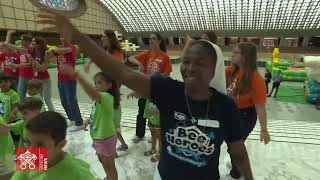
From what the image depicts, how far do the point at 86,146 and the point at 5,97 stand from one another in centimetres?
148

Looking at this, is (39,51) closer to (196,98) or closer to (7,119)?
(7,119)

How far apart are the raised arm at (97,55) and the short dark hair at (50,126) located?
428mm

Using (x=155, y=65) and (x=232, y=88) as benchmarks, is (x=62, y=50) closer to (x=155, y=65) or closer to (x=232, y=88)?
(x=155, y=65)

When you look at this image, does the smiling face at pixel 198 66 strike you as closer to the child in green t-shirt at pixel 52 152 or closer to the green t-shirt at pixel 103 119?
the child in green t-shirt at pixel 52 152

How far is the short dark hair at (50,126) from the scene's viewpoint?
161cm

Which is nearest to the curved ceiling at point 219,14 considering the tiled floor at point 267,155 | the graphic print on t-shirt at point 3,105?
the tiled floor at point 267,155

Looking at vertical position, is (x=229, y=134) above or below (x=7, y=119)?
above

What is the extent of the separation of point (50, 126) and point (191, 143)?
766mm

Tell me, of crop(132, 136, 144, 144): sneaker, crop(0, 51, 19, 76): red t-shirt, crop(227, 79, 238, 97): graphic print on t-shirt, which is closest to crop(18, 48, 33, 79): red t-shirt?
crop(0, 51, 19, 76): red t-shirt

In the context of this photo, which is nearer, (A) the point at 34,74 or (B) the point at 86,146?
(B) the point at 86,146

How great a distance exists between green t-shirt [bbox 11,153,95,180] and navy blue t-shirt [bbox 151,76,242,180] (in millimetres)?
472

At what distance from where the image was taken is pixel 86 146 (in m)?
4.63

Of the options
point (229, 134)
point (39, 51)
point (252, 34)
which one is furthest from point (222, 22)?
point (229, 134)

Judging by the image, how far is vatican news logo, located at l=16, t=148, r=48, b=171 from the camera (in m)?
1.56
